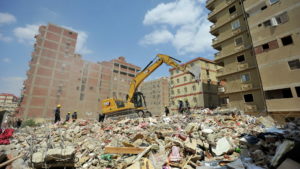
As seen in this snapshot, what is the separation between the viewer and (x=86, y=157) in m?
5.17

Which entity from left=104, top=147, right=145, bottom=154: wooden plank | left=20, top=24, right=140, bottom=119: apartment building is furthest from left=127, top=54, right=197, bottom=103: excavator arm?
left=20, top=24, right=140, bottom=119: apartment building

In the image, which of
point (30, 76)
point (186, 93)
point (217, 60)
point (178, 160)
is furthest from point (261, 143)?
point (30, 76)

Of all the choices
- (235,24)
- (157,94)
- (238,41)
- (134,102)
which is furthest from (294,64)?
(157,94)

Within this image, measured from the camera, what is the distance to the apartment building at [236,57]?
16047 millimetres

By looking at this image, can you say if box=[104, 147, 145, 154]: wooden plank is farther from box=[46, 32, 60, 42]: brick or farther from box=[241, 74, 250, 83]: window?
box=[46, 32, 60, 42]: brick

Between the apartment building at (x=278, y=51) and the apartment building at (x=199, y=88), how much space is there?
41.4 feet

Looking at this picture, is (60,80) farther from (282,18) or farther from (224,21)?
(282,18)

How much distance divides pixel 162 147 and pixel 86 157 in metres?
2.99

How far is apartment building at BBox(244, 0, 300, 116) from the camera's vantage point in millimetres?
12289

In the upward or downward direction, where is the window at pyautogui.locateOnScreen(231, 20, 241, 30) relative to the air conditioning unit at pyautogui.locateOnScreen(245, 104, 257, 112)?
upward

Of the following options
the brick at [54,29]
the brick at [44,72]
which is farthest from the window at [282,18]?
the brick at [54,29]

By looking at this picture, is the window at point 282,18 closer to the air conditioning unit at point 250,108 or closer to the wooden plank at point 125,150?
the air conditioning unit at point 250,108

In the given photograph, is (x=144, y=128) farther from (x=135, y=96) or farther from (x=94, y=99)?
(x=94, y=99)

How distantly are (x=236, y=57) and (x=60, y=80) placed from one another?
127 feet
